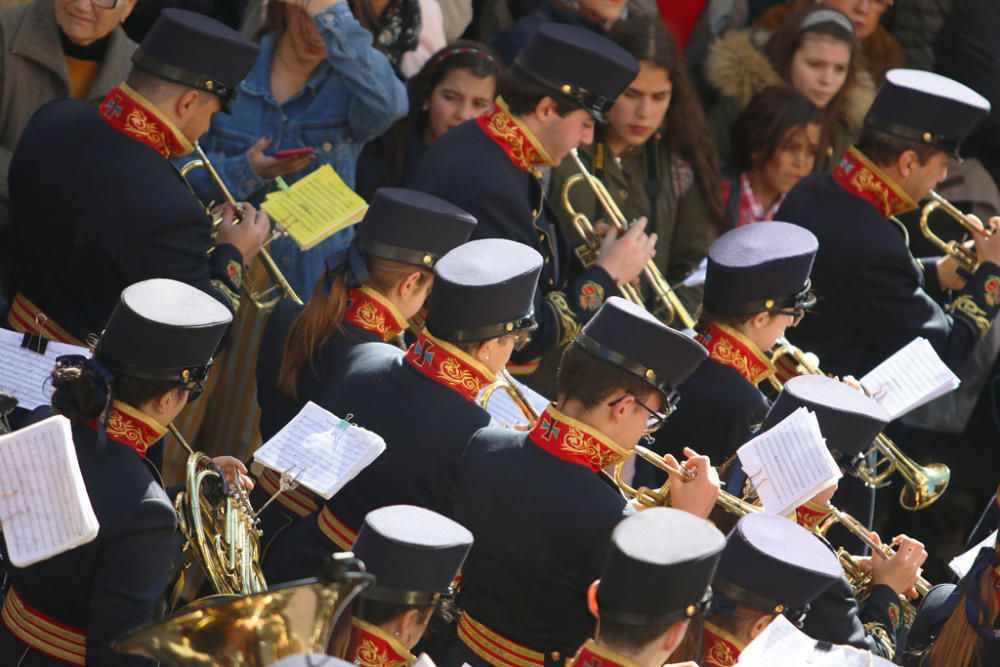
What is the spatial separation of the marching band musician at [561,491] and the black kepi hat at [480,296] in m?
0.44

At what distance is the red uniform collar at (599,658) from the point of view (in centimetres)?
388

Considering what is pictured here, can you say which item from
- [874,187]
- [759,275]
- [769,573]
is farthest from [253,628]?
[874,187]

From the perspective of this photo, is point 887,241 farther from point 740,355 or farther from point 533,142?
point 533,142

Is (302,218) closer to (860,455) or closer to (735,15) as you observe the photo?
(860,455)

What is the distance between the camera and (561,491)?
448 centimetres

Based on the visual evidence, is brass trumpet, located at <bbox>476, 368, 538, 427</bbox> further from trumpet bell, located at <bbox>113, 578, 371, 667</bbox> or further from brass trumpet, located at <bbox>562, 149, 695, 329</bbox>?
trumpet bell, located at <bbox>113, 578, 371, 667</bbox>

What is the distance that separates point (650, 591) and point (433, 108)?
4396 millimetres

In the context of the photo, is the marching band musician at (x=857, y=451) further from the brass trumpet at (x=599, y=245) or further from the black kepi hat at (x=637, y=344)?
the brass trumpet at (x=599, y=245)

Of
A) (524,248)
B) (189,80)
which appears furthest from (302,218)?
(524,248)

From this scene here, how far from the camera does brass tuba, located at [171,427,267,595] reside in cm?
485

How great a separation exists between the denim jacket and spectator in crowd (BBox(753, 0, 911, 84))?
114 inches

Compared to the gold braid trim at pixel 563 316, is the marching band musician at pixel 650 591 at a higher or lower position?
higher

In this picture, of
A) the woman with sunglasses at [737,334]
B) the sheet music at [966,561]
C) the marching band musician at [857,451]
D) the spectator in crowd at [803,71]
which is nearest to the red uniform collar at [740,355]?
the woman with sunglasses at [737,334]

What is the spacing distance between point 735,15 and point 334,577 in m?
6.59
